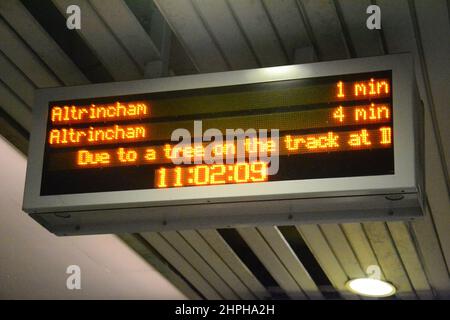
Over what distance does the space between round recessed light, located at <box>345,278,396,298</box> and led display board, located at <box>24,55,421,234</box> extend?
116 inches

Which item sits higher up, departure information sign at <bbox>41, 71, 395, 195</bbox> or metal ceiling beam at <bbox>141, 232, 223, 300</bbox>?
metal ceiling beam at <bbox>141, 232, 223, 300</bbox>

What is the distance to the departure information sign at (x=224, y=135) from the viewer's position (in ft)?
12.2

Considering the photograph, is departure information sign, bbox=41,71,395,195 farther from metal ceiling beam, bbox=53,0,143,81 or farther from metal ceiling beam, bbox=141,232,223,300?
metal ceiling beam, bbox=141,232,223,300

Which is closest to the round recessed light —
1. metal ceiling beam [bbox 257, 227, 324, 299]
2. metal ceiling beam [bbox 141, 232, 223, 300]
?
metal ceiling beam [bbox 257, 227, 324, 299]

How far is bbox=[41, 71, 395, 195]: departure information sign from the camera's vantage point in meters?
3.73

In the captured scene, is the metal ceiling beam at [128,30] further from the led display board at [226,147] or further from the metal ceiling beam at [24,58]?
the metal ceiling beam at [24,58]

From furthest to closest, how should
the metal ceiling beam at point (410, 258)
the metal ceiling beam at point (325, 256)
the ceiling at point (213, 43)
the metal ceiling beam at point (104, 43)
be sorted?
the metal ceiling beam at point (325, 256) → the metal ceiling beam at point (410, 258) → the metal ceiling beam at point (104, 43) → the ceiling at point (213, 43)

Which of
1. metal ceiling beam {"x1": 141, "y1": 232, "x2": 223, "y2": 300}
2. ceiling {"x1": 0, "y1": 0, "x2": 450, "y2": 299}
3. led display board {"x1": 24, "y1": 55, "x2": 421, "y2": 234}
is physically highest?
ceiling {"x1": 0, "y1": 0, "x2": 450, "y2": 299}

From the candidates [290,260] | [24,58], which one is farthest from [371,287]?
[24,58]

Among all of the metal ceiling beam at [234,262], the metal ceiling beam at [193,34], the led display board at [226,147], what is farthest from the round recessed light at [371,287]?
the led display board at [226,147]

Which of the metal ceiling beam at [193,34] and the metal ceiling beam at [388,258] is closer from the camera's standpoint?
the metal ceiling beam at [193,34]

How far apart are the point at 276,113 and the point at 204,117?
0.34 metres

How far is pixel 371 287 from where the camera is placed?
6734 millimetres

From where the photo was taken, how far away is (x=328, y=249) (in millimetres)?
6301
